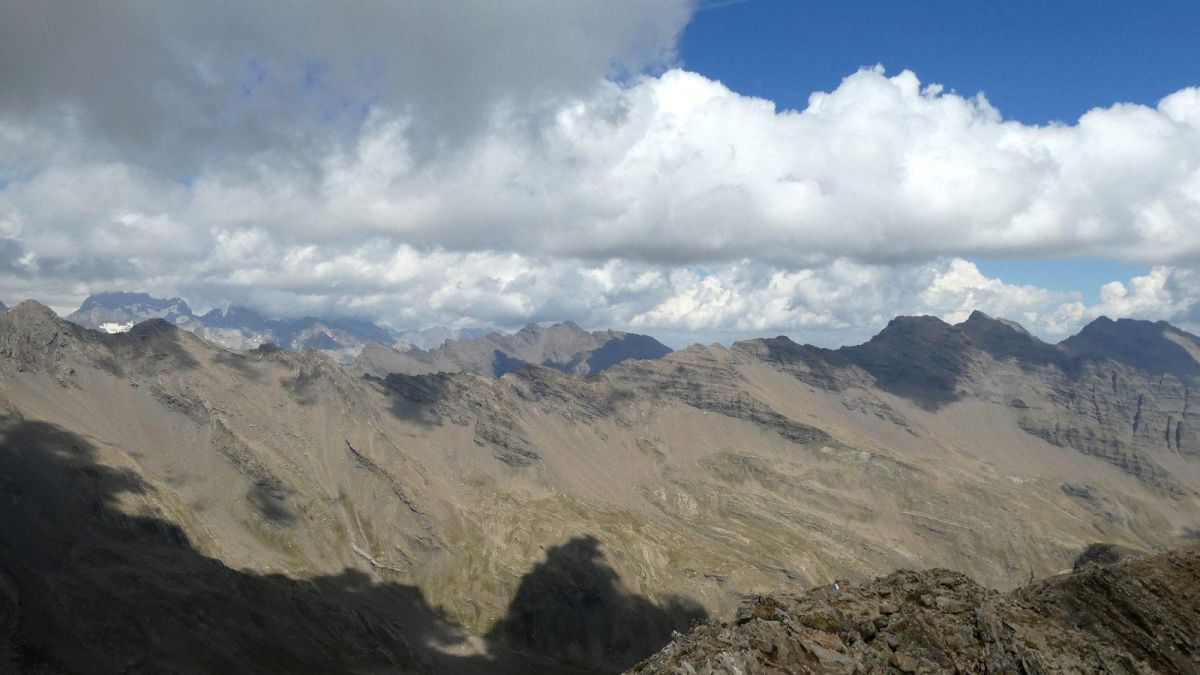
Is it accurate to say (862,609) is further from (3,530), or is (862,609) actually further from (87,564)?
(3,530)

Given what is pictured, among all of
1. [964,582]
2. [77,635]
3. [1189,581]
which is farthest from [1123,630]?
[77,635]

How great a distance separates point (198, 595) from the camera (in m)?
190

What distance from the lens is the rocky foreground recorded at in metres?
36.6

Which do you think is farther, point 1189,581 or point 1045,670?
point 1189,581

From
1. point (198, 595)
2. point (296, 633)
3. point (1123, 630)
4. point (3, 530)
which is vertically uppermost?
point (1123, 630)

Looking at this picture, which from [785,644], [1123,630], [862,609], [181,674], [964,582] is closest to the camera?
[785,644]

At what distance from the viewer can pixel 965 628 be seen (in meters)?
43.9

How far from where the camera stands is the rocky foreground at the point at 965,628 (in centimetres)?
3662

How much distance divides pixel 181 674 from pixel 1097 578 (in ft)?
587

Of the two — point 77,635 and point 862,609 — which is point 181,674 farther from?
point 862,609

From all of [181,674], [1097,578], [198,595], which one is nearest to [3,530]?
[198,595]

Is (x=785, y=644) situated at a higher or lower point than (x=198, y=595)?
higher

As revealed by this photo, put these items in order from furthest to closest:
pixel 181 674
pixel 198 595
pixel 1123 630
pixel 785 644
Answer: pixel 198 595 < pixel 181 674 < pixel 1123 630 < pixel 785 644

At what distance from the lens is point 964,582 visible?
5162 centimetres
